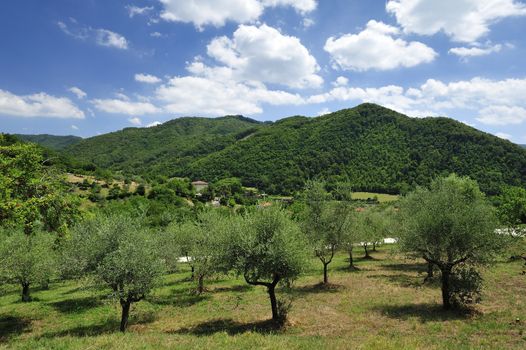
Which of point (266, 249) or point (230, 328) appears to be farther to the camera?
point (230, 328)

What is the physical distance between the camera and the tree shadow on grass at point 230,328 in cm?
2076

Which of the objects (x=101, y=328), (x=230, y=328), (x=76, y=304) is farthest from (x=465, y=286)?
(x=76, y=304)

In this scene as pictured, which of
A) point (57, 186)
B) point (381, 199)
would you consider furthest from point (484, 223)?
point (381, 199)

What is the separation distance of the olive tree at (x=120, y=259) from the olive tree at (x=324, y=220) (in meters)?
18.9

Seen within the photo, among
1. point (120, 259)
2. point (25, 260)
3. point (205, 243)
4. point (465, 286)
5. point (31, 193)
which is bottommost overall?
point (465, 286)

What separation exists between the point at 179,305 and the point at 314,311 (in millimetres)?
13000

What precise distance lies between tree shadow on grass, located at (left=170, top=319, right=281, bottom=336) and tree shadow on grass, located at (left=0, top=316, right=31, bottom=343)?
487 inches

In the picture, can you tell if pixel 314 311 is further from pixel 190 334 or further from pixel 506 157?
pixel 506 157

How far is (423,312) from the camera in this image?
23.0 metres

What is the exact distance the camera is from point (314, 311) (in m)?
25.3

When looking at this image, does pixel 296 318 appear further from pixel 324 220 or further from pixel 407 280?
pixel 407 280

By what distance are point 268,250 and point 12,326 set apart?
21835 millimetres

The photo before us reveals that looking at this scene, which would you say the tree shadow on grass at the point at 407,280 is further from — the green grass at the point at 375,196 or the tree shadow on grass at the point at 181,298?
the green grass at the point at 375,196

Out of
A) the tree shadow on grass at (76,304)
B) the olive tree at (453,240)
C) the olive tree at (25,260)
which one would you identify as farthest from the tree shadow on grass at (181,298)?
the olive tree at (453,240)
